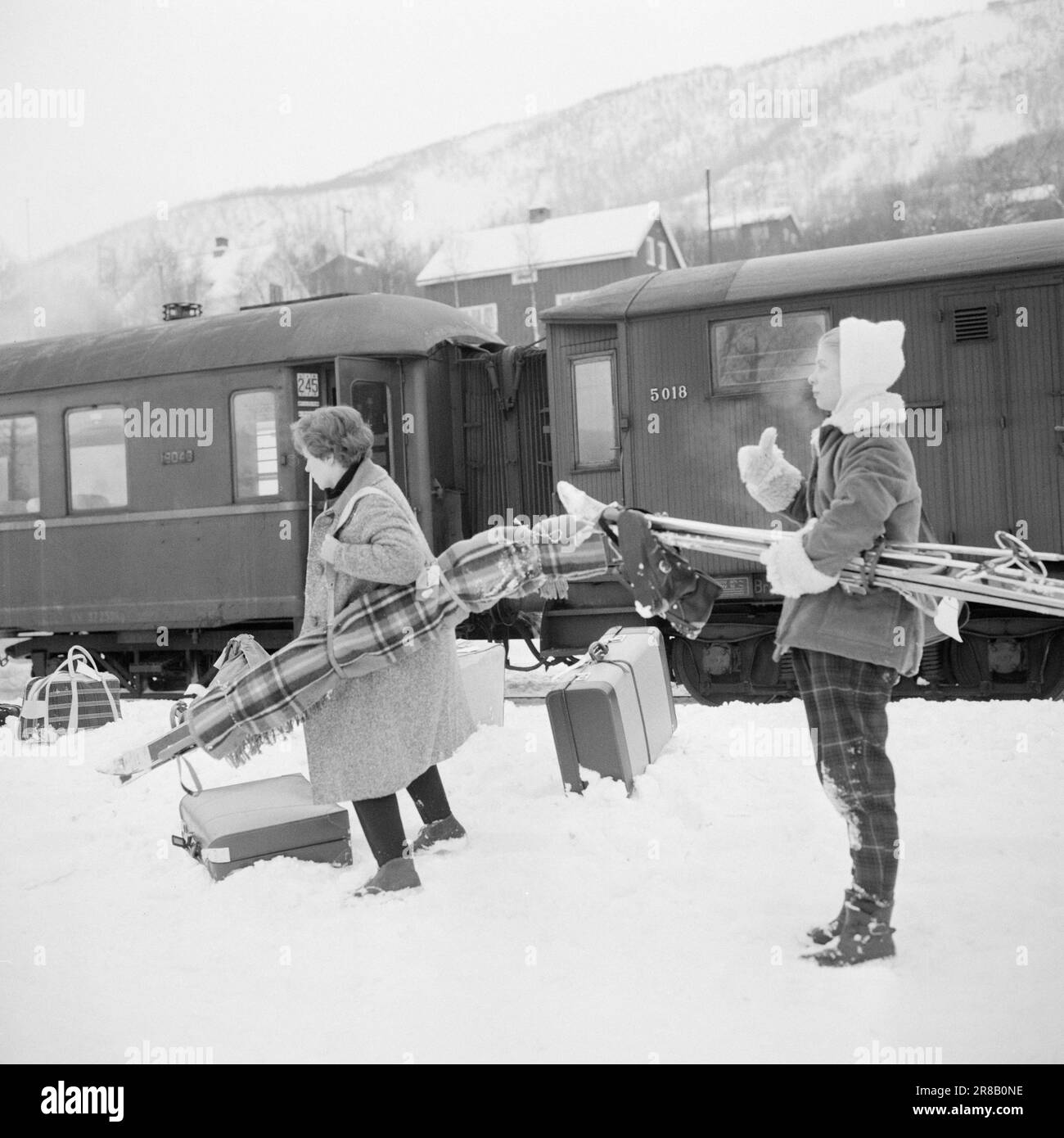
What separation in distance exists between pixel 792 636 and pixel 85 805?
3.78m

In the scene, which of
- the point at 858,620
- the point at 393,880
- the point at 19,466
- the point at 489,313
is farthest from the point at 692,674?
the point at 489,313

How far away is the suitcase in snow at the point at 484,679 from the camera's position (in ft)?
21.3

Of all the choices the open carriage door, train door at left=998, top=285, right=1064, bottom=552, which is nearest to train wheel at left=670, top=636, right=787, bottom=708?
the open carriage door

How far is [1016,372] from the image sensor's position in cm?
788

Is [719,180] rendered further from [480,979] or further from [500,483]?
[480,979]

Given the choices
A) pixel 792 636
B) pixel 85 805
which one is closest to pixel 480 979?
pixel 792 636

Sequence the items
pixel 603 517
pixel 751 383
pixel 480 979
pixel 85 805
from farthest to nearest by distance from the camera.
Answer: pixel 751 383, pixel 85 805, pixel 603 517, pixel 480 979

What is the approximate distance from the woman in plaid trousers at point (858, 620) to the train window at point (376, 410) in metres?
6.44

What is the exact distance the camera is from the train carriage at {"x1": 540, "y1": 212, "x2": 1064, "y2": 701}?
25.8 ft

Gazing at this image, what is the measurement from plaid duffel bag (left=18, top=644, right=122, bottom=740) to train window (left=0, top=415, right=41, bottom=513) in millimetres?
3138

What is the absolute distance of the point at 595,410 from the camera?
9086 mm

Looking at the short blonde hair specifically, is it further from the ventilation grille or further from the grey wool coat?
the ventilation grille

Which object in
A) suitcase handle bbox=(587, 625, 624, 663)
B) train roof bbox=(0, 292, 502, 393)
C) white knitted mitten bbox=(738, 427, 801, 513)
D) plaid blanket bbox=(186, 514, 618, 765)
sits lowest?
suitcase handle bbox=(587, 625, 624, 663)

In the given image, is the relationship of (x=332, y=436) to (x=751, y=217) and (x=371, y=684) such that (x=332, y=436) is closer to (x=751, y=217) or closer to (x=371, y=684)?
(x=371, y=684)
